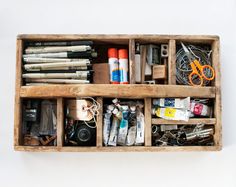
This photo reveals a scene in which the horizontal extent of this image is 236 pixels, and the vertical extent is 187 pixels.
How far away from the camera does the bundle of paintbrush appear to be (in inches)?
53.6

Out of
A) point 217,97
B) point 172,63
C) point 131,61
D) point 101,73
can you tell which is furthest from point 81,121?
point 217,97

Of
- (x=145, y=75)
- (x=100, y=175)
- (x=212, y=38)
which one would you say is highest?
(x=212, y=38)

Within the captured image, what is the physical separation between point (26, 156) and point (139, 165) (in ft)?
1.55

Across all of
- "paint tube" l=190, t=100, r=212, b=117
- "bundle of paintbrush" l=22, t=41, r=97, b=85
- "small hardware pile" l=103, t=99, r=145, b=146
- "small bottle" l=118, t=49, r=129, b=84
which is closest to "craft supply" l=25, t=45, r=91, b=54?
"bundle of paintbrush" l=22, t=41, r=97, b=85

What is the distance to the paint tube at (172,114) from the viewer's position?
4.42 ft

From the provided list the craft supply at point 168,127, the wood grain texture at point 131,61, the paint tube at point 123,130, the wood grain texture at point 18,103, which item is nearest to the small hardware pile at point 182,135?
the craft supply at point 168,127

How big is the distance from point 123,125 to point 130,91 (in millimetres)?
144

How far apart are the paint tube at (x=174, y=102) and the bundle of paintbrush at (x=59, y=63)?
28cm

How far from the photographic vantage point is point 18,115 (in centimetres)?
135

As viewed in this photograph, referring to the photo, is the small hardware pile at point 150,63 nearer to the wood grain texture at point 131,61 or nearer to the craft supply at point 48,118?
the wood grain texture at point 131,61

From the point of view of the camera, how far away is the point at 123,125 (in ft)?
4.54
